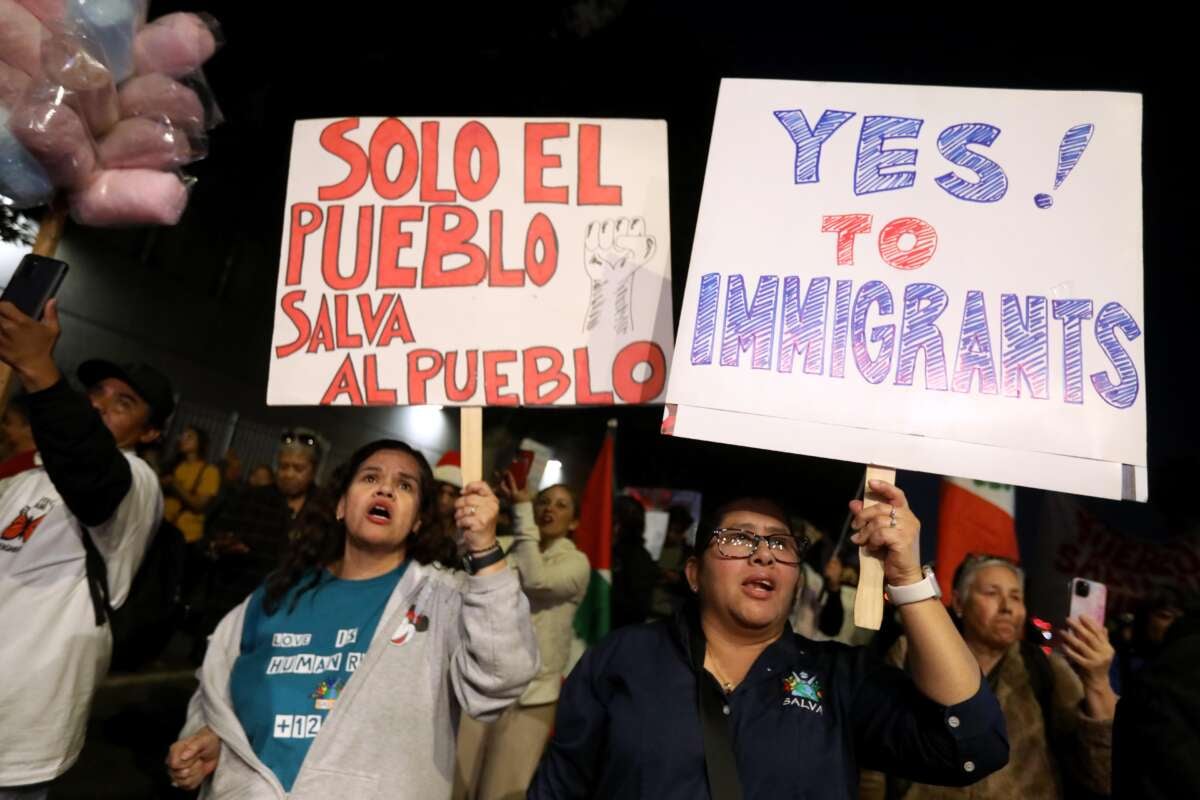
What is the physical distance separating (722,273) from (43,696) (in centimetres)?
221

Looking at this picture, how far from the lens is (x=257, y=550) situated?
15.8 ft

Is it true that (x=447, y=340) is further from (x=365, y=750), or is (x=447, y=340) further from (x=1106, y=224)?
(x=1106, y=224)

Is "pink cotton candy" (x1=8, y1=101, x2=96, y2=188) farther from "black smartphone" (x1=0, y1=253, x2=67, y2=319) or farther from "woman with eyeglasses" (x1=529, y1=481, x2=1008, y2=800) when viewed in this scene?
"woman with eyeglasses" (x1=529, y1=481, x2=1008, y2=800)

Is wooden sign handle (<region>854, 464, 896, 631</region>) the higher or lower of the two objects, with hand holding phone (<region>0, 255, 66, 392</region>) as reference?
lower

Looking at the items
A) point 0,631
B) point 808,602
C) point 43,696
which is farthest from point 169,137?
point 808,602

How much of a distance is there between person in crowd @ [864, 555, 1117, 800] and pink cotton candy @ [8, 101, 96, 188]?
2969 millimetres

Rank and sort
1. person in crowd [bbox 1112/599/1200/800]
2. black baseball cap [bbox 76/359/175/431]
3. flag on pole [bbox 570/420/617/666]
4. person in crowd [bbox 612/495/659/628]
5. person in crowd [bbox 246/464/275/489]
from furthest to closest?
1. person in crowd [bbox 612/495/659/628]
2. person in crowd [bbox 246/464/275/489]
3. flag on pole [bbox 570/420/617/666]
4. black baseball cap [bbox 76/359/175/431]
5. person in crowd [bbox 1112/599/1200/800]

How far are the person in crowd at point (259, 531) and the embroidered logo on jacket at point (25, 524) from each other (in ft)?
7.18

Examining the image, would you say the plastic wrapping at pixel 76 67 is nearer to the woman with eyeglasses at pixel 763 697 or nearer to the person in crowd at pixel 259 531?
the woman with eyeglasses at pixel 763 697

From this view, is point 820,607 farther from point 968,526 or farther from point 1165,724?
point 1165,724

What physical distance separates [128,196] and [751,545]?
209 centimetres

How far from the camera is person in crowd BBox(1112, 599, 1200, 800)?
1.54 m

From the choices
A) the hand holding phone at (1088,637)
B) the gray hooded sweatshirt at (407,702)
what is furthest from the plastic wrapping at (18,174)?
the hand holding phone at (1088,637)

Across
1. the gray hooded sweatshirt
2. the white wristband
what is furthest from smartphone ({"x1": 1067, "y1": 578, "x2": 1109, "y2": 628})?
the gray hooded sweatshirt
